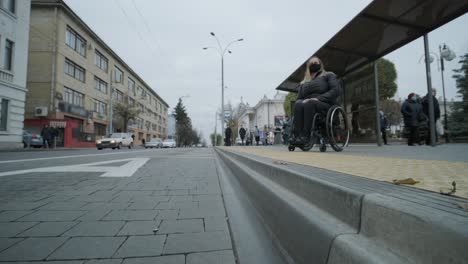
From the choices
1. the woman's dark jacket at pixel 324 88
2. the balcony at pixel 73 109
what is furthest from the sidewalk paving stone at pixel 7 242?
the balcony at pixel 73 109

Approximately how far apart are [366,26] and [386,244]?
711 cm

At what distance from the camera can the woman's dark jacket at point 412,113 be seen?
911 cm

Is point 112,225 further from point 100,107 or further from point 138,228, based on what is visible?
point 100,107

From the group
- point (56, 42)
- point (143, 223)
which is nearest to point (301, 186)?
point (143, 223)

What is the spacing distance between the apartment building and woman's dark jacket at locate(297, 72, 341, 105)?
28878 millimetres

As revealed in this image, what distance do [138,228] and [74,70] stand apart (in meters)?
35.1

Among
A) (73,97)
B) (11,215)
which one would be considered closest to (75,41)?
(73,97)

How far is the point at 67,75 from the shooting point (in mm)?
29344

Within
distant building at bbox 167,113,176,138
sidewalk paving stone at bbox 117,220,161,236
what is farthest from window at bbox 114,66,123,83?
distant building at bbox 167,113,176,138

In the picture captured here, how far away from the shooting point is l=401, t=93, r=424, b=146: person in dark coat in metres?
9.11

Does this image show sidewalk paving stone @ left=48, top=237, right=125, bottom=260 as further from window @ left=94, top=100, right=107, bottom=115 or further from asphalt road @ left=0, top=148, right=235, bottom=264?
window @ left=94, top=100, right=107, bottom=115

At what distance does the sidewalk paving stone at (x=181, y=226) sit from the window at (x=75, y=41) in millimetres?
33873

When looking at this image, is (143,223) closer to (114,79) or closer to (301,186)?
(301,186)

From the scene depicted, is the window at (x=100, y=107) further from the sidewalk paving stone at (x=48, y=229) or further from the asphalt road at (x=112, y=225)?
the sidewalk paving stone at (x=48, y=229)
